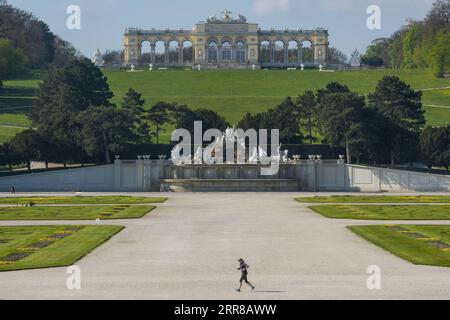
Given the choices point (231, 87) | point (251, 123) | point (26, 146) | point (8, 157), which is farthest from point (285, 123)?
point (231, 87)

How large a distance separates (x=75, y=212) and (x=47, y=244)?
17333 mm

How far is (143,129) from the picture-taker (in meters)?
97.6

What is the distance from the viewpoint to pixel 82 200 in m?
68.9

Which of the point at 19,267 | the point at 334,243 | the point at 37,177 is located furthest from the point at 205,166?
the point at 19,267

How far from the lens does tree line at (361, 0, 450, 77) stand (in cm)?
13412

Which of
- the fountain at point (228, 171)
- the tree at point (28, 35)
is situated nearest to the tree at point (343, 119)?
the fountain at point (228, 171)

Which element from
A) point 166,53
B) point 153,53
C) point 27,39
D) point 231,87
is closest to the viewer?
point 231,87

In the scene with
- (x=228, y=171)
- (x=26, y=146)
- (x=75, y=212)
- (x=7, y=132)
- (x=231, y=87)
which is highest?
(x=231, y=87)

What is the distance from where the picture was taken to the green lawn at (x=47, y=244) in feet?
112

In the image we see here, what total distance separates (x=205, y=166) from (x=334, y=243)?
45.0 meters

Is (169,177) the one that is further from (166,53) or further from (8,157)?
(166,53)

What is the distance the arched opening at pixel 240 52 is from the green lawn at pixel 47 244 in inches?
4983

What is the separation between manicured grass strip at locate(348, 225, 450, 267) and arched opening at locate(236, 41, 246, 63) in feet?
414

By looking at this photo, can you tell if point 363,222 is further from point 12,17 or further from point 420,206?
point 12,17
